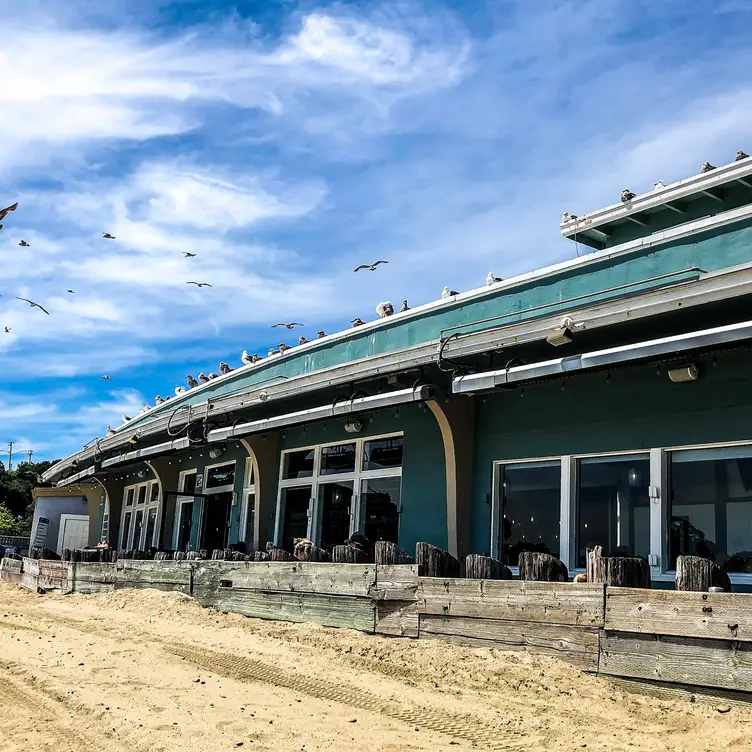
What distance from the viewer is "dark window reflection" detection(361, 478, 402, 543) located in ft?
37.0

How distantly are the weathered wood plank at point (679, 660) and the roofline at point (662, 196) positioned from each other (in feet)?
29.5

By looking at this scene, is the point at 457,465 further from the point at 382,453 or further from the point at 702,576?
the point at 702,576

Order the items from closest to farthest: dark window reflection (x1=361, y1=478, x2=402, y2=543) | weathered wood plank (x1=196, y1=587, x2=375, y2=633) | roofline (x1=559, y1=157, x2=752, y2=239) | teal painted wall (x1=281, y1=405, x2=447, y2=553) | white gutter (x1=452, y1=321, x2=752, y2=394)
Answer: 1. white gutter (x1=452, y1=321, x2=752, y2=394)
2. weathered wood plank (x1=196, y1=587, x2=375, y2=633)
3. teal painted wall (x1=281, y1=405, x2=447, y2=553)
4. dark window reflection (x1=361, y1=478, x2=402, y2=543)
5. roofline (x1=559, y1=157, x2=752, y2=239)

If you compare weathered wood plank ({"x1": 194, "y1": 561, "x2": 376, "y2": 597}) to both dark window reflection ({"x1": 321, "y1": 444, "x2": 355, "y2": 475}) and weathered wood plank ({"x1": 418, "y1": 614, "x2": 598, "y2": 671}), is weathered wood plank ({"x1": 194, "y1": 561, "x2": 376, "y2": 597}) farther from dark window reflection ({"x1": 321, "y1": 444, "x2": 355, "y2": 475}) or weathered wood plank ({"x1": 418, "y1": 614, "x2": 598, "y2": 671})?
dark window reflection ({"x1": 321, "y1": 444, "x2": 355, "y2": 475})

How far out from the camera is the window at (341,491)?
11.5 metres

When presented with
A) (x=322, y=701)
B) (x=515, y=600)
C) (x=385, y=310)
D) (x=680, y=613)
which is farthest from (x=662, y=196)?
(x=322, y=701)

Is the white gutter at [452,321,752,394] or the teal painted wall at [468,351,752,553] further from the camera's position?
the teal painted wall at [468,351,752,553]

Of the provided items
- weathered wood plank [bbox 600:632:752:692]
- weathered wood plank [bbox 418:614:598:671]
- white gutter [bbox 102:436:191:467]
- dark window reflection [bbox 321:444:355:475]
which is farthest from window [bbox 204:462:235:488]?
weathered wood plank [bbox 600:632:752:692]

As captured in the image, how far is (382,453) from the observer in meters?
11.7

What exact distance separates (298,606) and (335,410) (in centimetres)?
289

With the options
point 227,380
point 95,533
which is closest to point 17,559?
point 95,533

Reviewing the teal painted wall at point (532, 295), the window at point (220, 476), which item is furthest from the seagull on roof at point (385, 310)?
the window at point (220, 476)

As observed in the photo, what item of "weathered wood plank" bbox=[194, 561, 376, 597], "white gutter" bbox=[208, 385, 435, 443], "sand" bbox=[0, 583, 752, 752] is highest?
"white gutter" bbox=[208, 385, 435, 443]

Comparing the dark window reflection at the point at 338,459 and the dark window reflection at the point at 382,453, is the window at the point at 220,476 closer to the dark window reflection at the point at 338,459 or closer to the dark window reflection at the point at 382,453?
the dark window reflection at the point at 338,459
